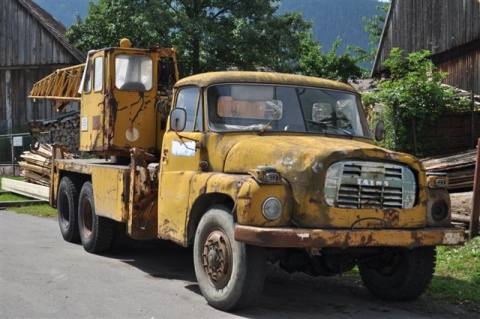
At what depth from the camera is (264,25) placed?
27000 millimetres

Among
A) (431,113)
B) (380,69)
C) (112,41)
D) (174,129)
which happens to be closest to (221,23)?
(112,41)

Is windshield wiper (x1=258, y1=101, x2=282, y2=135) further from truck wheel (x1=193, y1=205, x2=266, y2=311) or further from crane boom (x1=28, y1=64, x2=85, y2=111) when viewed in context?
crane boom (x1=28, y1=64, x2=85, y2=111)

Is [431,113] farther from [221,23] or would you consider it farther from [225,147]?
[221,23]

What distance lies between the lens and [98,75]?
38.9 feet

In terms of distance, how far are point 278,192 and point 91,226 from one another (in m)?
5.28

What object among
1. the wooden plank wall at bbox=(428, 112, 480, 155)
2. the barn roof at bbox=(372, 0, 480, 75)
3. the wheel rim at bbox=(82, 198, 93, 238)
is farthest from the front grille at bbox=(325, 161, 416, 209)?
the barn roof at bbox=(372, 0, 480, 75)

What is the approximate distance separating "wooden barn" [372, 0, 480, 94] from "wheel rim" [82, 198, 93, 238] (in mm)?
15043

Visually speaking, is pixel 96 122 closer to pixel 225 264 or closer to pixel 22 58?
pixel 225 264

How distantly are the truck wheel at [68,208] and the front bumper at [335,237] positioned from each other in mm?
5730

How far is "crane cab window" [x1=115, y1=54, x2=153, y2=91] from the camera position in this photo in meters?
11.6

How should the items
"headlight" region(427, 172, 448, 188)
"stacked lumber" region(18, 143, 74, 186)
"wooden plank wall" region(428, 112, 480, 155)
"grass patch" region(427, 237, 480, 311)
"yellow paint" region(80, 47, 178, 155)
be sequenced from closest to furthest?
"headlight" region(427, 172, 448, 188), "grass patch" region(427, 237, 480, 311), "yellow paint" region(80, 47, 178, 155), "wooden plank wall" region(428, 112, 480, 155), "stacked lumber" region(18, 143, 74, 186)

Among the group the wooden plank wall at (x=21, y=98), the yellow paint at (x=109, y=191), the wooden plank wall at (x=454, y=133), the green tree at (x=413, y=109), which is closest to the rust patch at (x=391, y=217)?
the yellow paint at (x=109, y=191)

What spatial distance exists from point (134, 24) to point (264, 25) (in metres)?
4.64

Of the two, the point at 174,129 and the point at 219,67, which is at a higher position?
the point at 219,67
